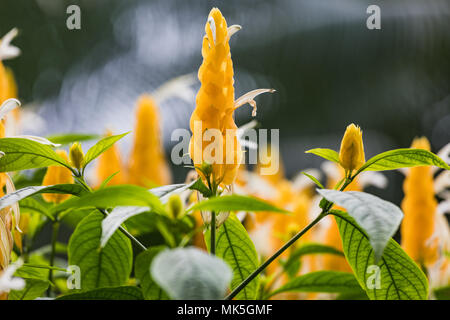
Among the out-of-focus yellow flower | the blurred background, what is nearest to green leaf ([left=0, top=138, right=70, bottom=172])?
the out-of-focus yellow flower

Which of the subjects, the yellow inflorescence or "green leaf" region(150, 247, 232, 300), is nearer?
"green leaf" region(150, 247, 232, 300)

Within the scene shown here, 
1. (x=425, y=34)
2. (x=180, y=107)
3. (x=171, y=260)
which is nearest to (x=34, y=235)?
(x=171, y=260)

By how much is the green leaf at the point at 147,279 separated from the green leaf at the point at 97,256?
0.10 feet

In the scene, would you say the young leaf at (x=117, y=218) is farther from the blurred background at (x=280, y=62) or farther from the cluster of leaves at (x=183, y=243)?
the blurred background at (x=280, y=62)

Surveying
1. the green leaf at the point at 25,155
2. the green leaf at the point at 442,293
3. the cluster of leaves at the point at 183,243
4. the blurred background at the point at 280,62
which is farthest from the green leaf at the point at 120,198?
the blurred background at the point at 280,62

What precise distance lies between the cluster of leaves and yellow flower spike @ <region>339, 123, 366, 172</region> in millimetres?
11

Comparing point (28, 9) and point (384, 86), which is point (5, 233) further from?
point (384, 86)

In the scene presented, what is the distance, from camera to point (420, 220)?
0.64 metres

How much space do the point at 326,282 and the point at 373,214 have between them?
23 centimetres

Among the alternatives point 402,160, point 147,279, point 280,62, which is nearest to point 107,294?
point 147,279

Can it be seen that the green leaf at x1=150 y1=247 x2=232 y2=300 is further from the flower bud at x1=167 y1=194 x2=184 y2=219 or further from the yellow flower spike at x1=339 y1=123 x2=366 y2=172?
the yellow flower spike at x1=339 y1=123 x2=366 y2=172

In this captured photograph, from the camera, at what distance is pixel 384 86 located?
2412mm

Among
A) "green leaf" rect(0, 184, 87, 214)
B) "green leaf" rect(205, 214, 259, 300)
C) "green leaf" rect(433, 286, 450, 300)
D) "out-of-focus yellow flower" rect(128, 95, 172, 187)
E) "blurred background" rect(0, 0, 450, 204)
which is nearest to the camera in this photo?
"green leaf" rect(0, 184, 87, 214)

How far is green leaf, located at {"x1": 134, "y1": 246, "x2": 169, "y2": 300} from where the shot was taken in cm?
40
